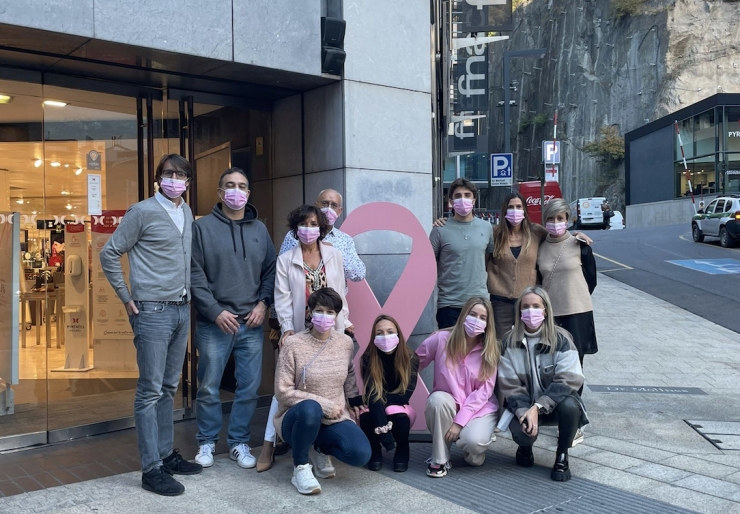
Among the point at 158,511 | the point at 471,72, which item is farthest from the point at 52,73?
the point at 471,72

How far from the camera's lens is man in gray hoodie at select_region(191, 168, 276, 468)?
16.9 ft

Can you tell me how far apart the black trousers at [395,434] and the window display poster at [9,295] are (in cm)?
318

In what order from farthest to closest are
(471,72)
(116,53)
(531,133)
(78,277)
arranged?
(531,133) → (471,72) → (78,277) → (116,53)

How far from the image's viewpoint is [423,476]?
5059mm

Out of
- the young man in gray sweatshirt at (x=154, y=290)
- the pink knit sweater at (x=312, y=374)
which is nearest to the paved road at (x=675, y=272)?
the pink knit sweater at (x=312, y=374)

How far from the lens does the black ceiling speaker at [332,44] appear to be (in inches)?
250

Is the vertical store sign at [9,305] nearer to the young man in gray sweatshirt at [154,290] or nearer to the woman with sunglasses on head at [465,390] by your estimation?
the young man in gray sweatshirt at [154,290]

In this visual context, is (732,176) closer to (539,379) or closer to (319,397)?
(539,379)

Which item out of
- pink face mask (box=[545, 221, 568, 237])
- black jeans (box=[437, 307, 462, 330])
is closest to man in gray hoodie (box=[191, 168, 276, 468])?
black jeans (box=[437, 307, 462, 330])

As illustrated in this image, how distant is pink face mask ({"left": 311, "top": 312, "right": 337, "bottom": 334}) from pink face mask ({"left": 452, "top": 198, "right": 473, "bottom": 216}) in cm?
161

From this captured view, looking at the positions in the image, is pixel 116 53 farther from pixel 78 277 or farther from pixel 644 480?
pixel 644 480

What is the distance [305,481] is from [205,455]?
945 mm

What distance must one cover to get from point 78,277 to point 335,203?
8.08ft

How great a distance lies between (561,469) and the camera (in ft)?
16.3
